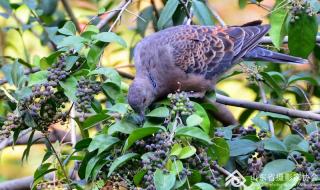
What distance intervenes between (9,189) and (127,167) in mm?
1984

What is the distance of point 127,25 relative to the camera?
6.69m

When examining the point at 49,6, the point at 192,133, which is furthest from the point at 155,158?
the point at 49,6

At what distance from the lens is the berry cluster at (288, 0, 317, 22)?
3.79 metres

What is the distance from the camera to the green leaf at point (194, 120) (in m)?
3.05

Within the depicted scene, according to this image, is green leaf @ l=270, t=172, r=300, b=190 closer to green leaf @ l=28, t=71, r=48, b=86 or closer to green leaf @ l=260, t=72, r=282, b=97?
green leaf @ l=260, t=72, r=282, b=97

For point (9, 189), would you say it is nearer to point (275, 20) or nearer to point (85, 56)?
point (85, 56)

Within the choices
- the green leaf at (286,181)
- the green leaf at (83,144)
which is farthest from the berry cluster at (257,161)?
the green leaf at (83,144)

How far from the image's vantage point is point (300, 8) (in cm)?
383

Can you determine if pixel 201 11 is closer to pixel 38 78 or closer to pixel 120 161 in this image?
pixel 38 78

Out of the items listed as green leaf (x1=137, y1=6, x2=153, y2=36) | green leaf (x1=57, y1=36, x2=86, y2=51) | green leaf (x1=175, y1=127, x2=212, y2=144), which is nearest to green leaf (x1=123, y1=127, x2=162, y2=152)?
green leaf (x1=175, y1=127, x2=212, y2=144)

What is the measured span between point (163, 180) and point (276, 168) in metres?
0.73

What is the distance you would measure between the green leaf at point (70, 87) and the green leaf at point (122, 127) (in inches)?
10.4

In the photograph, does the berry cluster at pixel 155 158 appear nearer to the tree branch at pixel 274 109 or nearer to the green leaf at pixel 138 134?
the green leaf at pixel 138 134

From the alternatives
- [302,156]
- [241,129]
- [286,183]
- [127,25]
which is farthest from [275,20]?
[127,25]
